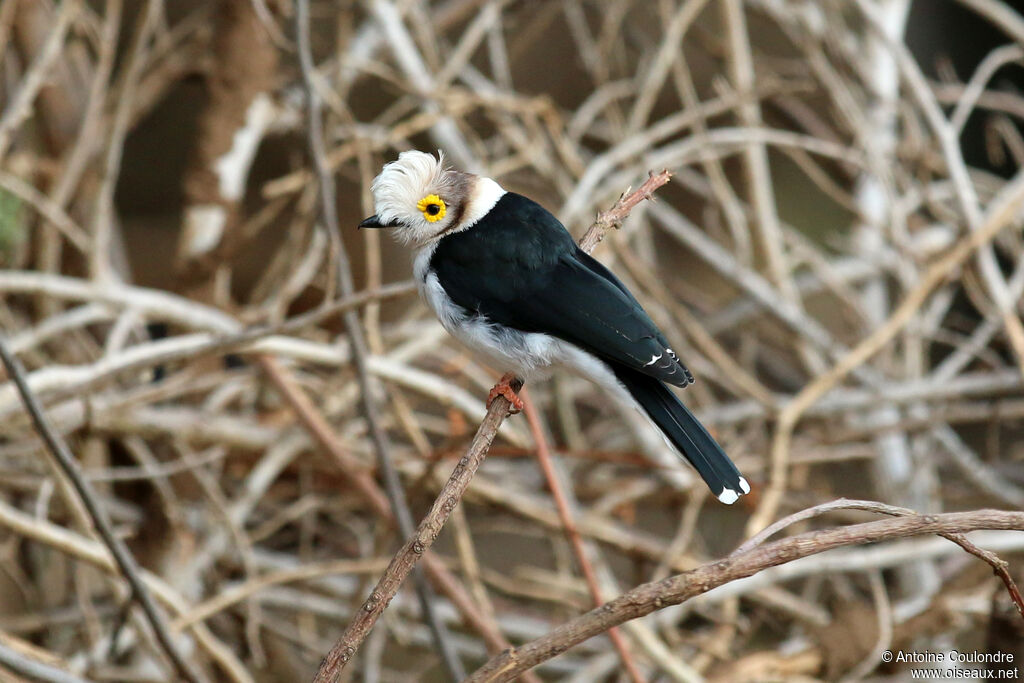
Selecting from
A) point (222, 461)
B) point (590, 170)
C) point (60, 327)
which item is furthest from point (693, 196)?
point (60, 327)

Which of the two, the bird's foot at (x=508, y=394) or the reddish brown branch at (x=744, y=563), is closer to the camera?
the reddish brown branch at (x=744, y=563)

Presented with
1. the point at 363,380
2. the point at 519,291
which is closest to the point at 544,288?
the point at 519,291

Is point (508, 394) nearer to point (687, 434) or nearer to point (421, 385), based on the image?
point (687, 434)

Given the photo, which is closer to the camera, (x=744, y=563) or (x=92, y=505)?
(x=744, y=563)

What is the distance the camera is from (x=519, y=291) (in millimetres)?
2174

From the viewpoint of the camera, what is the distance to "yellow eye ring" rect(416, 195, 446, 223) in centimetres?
217

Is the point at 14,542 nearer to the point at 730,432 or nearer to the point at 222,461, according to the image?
the point at 222,461

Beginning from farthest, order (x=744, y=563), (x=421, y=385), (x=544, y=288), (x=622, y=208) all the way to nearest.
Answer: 1. (x=421, y=385)
2. (x=544, y=288)
3. (x=622, y=208)
4. (x=744, y=563)

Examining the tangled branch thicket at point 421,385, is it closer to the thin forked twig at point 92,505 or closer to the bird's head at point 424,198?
the thin forked twig at point 92,505

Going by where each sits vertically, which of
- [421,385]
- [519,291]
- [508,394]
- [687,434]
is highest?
[519,291]

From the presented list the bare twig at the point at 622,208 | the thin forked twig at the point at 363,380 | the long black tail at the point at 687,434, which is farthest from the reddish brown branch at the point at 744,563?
the thin forked twig at the point at 363,380

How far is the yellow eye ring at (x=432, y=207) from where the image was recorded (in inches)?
85.5

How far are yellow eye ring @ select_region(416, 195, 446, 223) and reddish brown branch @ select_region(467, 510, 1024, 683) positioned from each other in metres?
1.03

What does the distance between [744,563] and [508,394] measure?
0.75 m
